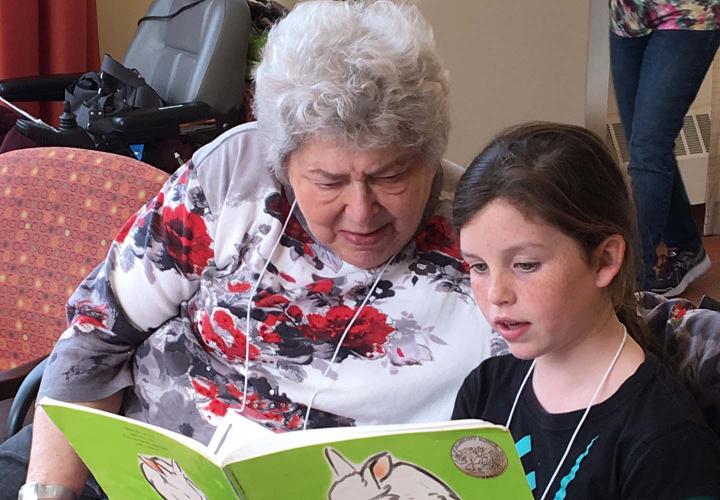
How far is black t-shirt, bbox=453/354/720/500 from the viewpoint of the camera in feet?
3.16

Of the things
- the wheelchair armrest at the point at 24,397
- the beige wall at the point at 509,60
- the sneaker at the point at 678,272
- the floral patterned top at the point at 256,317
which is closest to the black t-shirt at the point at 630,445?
the floral patterned top at the point at 256,317

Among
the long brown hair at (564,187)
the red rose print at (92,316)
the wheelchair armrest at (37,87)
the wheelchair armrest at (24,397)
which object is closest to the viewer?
the long brown hair at (564,187)

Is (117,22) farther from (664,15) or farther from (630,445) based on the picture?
(630,445)

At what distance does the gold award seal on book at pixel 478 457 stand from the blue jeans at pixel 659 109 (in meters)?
1.85

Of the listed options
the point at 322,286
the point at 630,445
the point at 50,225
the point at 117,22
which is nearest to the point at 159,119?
the point at 50,225

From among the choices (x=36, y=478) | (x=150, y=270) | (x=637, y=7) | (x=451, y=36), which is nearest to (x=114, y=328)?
(x=150, y=270)

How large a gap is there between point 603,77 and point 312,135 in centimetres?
256

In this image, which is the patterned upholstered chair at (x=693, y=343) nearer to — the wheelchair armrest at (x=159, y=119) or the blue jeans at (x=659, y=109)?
the blue jeans at (x=659, y=109)

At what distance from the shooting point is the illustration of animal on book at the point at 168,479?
1088mm

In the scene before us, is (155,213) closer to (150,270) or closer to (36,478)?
(150,270)

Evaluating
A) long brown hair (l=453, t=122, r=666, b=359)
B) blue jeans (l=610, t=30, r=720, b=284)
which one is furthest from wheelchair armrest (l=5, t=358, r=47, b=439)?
blue jeans (l=610, t=30, r=720, b=284)

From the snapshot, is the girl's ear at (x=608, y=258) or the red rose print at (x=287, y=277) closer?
the girl's ear at (x=608, y=258)

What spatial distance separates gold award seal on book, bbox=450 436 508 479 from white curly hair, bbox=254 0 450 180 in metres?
0.46

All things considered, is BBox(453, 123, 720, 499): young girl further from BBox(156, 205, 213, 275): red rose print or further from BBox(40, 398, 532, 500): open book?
BBox(156, 205, 213, 275): red rose print
